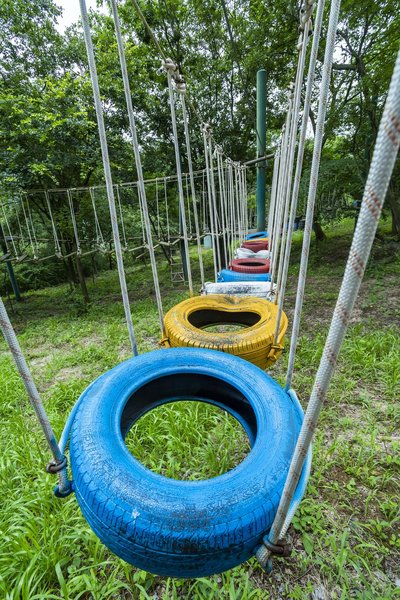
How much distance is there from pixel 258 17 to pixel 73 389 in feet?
28.0

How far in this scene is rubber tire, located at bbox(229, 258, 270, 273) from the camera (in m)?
3.46

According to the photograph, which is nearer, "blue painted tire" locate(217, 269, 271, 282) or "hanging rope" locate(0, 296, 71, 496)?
"hanging rope" locate(0, 296, 71, 496)

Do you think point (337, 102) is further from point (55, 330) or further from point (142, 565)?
point (142, 565)

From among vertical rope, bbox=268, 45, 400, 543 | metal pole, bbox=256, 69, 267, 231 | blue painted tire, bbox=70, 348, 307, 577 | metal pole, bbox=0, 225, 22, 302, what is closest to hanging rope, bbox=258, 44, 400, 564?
vertical rope, bbox=268, 45, 400, 543

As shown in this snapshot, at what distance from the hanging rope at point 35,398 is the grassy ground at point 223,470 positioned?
2.26ft

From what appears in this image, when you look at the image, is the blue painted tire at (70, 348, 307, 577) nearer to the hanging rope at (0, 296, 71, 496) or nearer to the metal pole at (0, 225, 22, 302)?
the hanging rope at (0, 296, 71, 496)

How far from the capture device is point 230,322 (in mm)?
2291

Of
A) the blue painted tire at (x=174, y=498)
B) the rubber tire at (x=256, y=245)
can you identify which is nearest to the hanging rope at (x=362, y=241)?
the blue painted tire at (x=174, y=498)

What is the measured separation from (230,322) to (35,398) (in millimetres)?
1691

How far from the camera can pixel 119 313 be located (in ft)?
19.6

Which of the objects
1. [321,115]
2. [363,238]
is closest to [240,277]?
[321,115]

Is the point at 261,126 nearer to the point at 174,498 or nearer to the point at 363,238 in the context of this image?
the point at 363,238

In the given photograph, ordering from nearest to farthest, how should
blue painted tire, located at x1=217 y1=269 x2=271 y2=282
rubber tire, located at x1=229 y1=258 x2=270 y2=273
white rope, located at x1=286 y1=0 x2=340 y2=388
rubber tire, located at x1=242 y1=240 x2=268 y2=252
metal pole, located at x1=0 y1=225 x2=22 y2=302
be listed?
white rope, located at x1=286 y1=0 x2=340 y2=388, blue painted tire, located at x1=217 y1=269 x2=271 y2=282, rubber tire, located at x1=229 y1=258 x2=270 y2=273, rubber tire, located at x1=242 y1=240 x2=268 y2=252, metal pole, located at x1=0 y1=225 x2=22 y2=302

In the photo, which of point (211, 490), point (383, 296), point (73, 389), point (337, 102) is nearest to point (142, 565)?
point (211, 490)
